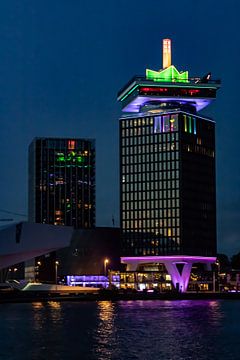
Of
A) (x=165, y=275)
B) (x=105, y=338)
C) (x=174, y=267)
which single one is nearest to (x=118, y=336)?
(x=105, y=338)

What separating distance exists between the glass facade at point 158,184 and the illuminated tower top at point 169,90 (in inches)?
166

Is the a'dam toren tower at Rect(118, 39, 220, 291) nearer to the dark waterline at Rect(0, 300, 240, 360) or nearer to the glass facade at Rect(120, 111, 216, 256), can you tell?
the glass facade at Rect(120, 111, 216, 256)

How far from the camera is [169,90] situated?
582 feet

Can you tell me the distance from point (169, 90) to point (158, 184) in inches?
838

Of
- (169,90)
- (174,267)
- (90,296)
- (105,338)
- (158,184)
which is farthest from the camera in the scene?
(169,90)

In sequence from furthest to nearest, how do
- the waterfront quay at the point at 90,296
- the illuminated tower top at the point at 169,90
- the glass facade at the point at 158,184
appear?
the illuminated tower top at the point at 169,90, the glass facade at the point at 158,184, the waterfront quay at the point at 90,296

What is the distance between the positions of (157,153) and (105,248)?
28754mm

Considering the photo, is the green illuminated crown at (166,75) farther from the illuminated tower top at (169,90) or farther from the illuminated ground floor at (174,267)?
the illuminated ground floor at (174,267)

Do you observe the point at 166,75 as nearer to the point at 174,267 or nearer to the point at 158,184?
the point at 158,184

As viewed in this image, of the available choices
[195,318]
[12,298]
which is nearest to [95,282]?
[12,298]

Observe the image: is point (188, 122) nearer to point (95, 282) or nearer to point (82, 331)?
point (95, 282)

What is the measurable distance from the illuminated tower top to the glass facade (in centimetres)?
422

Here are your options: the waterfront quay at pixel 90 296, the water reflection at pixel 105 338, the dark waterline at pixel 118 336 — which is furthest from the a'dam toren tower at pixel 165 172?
the water reflection at pixel 105 338

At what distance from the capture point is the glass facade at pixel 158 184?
173250 millimetres
